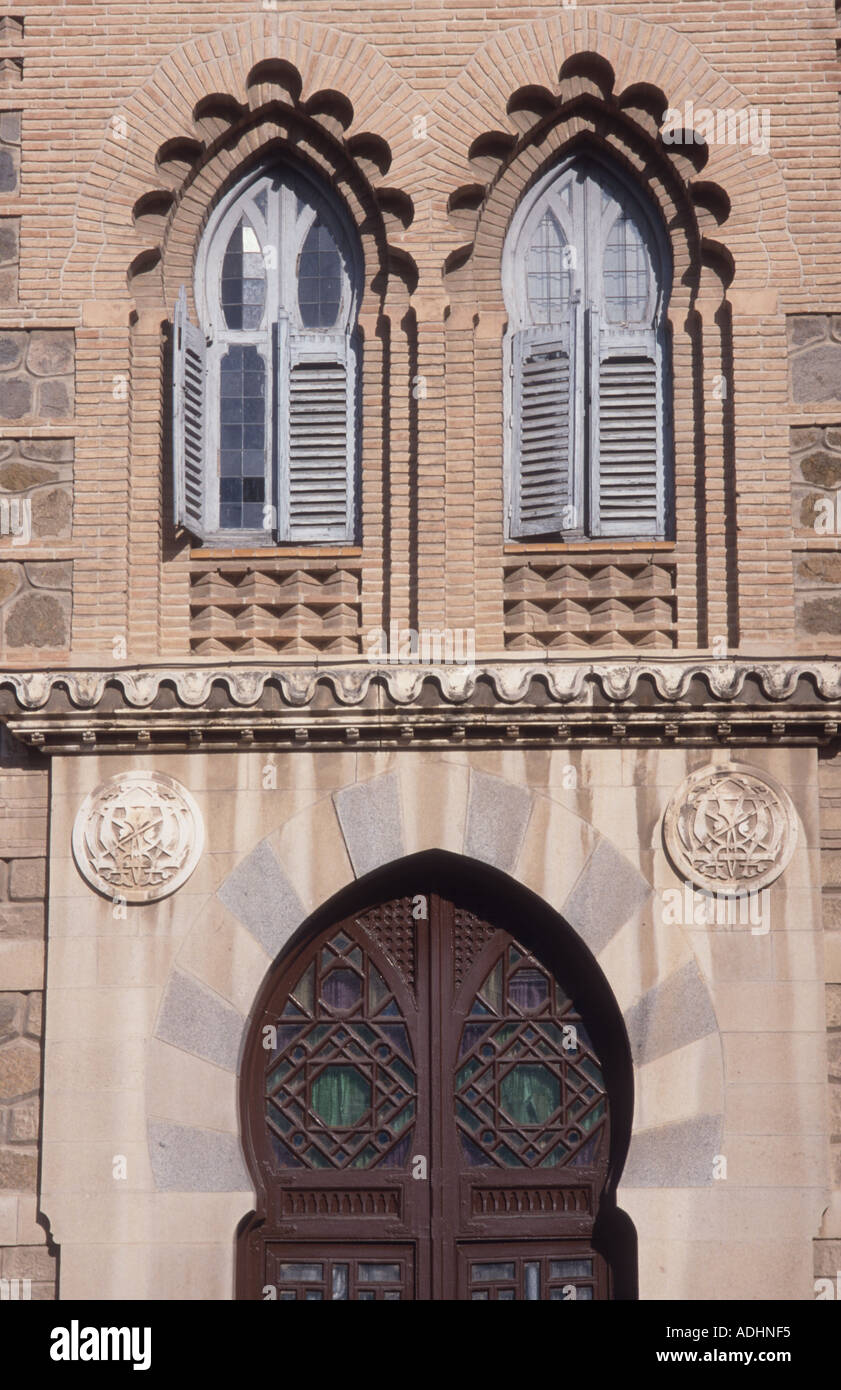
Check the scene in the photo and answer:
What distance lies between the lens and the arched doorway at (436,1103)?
379 inches

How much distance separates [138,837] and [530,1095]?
2364mm

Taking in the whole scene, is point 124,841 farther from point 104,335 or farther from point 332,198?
point 332,198

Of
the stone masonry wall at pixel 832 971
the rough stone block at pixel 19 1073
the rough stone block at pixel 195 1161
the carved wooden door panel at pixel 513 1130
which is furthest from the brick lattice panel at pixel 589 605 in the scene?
the rough stone block at pixel 19 1073

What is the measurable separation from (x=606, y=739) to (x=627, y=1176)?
2.12 meters

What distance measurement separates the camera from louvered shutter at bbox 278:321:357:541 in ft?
33.9

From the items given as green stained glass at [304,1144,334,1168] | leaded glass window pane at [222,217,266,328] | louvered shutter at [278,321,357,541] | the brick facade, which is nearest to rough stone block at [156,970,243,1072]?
green stained glass at [304,1144,334,1168]

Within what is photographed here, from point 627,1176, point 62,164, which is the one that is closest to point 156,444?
point 62,164

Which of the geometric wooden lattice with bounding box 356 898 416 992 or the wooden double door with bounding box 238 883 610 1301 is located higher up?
the geometric wooden lattice with bounding box 356 898 416 992

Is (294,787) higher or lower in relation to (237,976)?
higher

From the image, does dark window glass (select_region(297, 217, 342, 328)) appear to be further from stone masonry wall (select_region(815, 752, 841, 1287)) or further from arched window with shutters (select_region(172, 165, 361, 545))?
stone masonry wall (select_region(815, 752, 841, 1287))

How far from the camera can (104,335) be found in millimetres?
10219

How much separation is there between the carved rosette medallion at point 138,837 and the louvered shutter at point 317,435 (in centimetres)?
158

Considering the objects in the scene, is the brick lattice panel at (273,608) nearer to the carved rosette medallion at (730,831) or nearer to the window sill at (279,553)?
the window sill at (279,553)

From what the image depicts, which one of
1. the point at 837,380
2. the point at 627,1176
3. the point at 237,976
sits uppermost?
the point at 837,380
